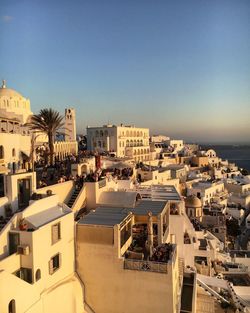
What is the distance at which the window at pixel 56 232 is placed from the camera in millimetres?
9912

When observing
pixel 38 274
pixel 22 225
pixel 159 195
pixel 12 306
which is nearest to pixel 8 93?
pixel 159 195

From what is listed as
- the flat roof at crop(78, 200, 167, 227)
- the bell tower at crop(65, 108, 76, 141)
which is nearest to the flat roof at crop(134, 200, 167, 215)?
the flat roof at crop(78, 200, 167, 227)

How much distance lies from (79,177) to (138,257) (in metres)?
5.60

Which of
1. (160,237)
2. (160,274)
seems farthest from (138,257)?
(160,237)

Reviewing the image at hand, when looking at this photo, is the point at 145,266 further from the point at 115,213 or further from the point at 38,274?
the point at 38,274

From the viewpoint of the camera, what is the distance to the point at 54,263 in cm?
1008

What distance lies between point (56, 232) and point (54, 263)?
1.06m

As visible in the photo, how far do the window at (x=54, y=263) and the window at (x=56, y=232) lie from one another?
23.2 inches

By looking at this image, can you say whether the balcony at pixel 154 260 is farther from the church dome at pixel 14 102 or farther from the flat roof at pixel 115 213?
the church dome at pixel 14 102

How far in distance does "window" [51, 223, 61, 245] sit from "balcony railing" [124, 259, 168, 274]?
264 centimetres

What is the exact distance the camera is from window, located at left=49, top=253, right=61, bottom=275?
979 centimetres

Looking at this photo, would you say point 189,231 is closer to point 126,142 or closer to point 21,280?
point 21,280

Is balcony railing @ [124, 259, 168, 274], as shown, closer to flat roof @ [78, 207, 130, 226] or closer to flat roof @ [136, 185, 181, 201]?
flat roof @ [78, 207, 130, 226]

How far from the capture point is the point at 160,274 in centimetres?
1030
